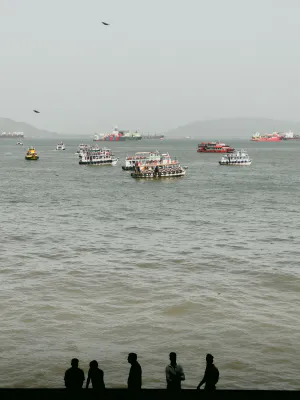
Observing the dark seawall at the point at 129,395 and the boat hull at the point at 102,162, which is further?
the boat hull at the point at 102,162

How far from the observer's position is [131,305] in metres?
26.1

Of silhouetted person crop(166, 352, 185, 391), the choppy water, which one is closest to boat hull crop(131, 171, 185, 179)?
the choppy water

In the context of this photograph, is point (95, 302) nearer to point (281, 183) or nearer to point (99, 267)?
point (99, 267)

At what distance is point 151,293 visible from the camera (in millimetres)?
28062

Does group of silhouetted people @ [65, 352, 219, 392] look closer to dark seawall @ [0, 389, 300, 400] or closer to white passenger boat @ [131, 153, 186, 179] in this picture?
dark seawall @ [0, 389, 300, 400]

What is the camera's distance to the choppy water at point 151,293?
19.8 meters

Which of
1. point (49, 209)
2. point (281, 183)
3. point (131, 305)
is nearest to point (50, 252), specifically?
point (131, 305)

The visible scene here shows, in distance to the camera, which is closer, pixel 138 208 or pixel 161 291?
pixel 161 291

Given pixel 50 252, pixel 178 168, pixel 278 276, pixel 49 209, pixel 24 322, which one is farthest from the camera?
pixel 178 168

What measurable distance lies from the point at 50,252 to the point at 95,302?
482 inches

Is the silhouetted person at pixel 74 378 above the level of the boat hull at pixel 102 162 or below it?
below

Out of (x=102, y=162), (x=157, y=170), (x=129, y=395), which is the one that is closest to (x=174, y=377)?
(x=129, y=395)

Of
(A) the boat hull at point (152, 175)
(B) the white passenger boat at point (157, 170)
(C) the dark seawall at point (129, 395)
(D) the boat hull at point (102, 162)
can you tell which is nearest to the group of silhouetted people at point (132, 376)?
(C) the dark seawall at point (129, 395)

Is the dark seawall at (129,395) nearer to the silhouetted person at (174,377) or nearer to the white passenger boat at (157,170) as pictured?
the silhouetted person at (174,377)
